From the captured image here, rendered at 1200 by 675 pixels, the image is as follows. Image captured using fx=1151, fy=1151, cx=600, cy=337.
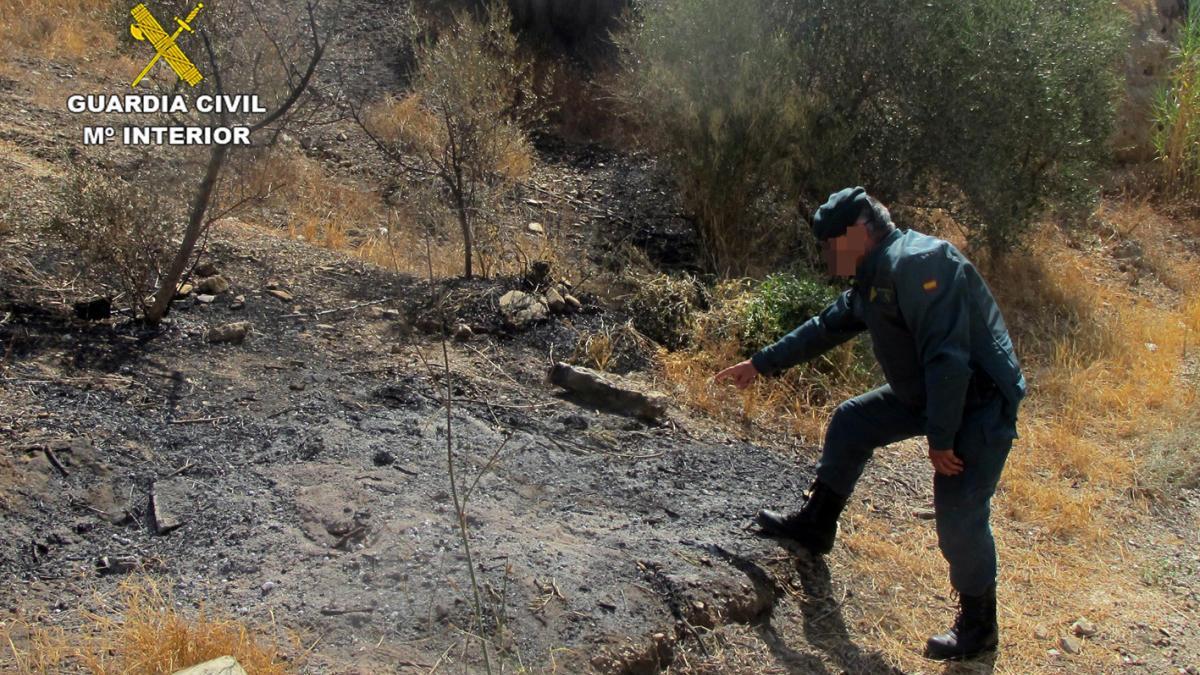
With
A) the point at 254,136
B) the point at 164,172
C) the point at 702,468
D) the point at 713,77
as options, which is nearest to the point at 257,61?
the point at 254,136

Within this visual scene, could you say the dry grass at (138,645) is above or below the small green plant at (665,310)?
below

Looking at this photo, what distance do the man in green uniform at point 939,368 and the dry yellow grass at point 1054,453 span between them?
48cm

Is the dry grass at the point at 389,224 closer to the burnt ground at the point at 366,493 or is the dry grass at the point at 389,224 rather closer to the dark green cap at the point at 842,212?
the burnt ground at the point at 366,493

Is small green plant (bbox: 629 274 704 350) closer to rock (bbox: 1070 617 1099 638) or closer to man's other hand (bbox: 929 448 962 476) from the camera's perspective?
rock (bbox: 1070 617 1099 638)

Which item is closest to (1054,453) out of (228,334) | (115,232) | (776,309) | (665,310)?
(776,309)

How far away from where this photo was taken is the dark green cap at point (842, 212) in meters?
3.90

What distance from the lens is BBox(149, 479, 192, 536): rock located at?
407cm

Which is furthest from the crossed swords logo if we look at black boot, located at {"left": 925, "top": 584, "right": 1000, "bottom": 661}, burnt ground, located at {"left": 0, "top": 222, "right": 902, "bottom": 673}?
black boot, located at {"left": 925, "top": 584, "right": 1000, "bottom": 661}

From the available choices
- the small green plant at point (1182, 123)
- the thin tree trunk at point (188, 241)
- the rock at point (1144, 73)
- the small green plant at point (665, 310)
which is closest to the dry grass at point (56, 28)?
the thin tree trunk at point (188, 241)

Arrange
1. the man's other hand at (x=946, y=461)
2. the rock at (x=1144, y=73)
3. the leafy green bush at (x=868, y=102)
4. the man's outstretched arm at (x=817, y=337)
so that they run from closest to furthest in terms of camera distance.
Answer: the man's other hand at (x=946, y=461)
the man's outstretched arm at (x=817, y=337)
the leafy green bush at (x=868, y=102)
the rock at (x=1144, y=73)

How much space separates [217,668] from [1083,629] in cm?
335

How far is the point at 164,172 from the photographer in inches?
256

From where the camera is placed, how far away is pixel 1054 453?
6.30 m

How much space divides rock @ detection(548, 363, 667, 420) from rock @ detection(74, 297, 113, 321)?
2185 mm
